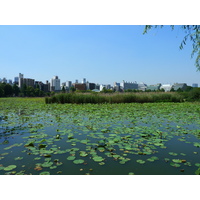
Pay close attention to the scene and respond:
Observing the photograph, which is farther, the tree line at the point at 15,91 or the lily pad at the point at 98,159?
the tree line at the point at 15,91

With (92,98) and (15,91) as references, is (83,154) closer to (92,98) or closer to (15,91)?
(92,98)

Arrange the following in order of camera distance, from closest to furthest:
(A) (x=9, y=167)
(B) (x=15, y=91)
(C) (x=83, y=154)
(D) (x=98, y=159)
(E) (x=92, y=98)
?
(A) (x=9, y=167), (D) (x=98, y=159), (C) (x=83, y=154), (E) (x=92, y=98), (B) (x=15, y=91)

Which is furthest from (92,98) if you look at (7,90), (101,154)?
(7,90)

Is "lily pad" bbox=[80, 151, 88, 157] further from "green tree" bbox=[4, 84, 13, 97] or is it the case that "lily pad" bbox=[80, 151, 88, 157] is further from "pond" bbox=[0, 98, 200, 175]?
"green tree" bbox=[4, 84, 13, 97]

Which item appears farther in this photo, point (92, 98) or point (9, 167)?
point (92, 98)

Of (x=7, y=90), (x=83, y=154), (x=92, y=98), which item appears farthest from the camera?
(x=7, y=90)

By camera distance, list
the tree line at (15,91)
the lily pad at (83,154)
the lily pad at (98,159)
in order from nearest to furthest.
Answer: the lily pad at (98,159), the lily pad at (83,154), the tree line at (15,91)

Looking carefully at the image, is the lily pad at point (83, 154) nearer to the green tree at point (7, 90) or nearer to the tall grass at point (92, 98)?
the tall grass at point (92, 98)

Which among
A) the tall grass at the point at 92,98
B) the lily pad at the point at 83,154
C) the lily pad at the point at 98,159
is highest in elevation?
the tall grass at the point at 92,98

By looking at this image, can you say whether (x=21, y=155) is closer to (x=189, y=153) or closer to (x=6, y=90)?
(x=189, y=153)

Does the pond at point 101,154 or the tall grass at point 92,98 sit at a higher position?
the tall grass at point 92,98

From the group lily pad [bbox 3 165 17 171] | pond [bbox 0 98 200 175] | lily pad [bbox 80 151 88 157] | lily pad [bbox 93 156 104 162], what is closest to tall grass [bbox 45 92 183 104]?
pond [bbox 0 98 200 175]

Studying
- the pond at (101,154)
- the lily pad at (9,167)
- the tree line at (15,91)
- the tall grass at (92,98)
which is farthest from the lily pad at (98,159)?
the tree line at (15,91)
